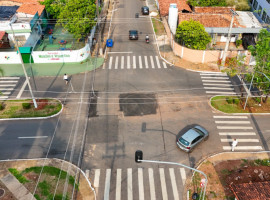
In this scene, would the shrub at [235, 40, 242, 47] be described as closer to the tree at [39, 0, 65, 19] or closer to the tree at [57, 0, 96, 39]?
the tree at [57, 0, 96, 39]

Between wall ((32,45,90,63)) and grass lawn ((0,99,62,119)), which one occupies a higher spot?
wall ((32,45,90,63))

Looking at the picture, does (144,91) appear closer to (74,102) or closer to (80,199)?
(74,102)

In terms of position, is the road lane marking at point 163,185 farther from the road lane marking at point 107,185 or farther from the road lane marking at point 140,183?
the road lane marking at point 107,185

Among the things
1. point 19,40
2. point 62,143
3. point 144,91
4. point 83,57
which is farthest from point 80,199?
point 19,40

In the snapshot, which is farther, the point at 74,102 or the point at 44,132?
the point at 74,102

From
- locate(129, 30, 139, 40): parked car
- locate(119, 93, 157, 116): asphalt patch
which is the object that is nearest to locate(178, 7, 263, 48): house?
locate(129, 30, 139, 40): parked car

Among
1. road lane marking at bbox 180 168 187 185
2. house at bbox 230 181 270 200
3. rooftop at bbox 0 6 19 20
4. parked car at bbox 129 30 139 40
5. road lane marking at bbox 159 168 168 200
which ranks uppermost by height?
rooftop at bbox 0 6 19 20

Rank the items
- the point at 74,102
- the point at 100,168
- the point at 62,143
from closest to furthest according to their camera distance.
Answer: the point at 100,168 < the point at 62,143 < the point at 74,102
